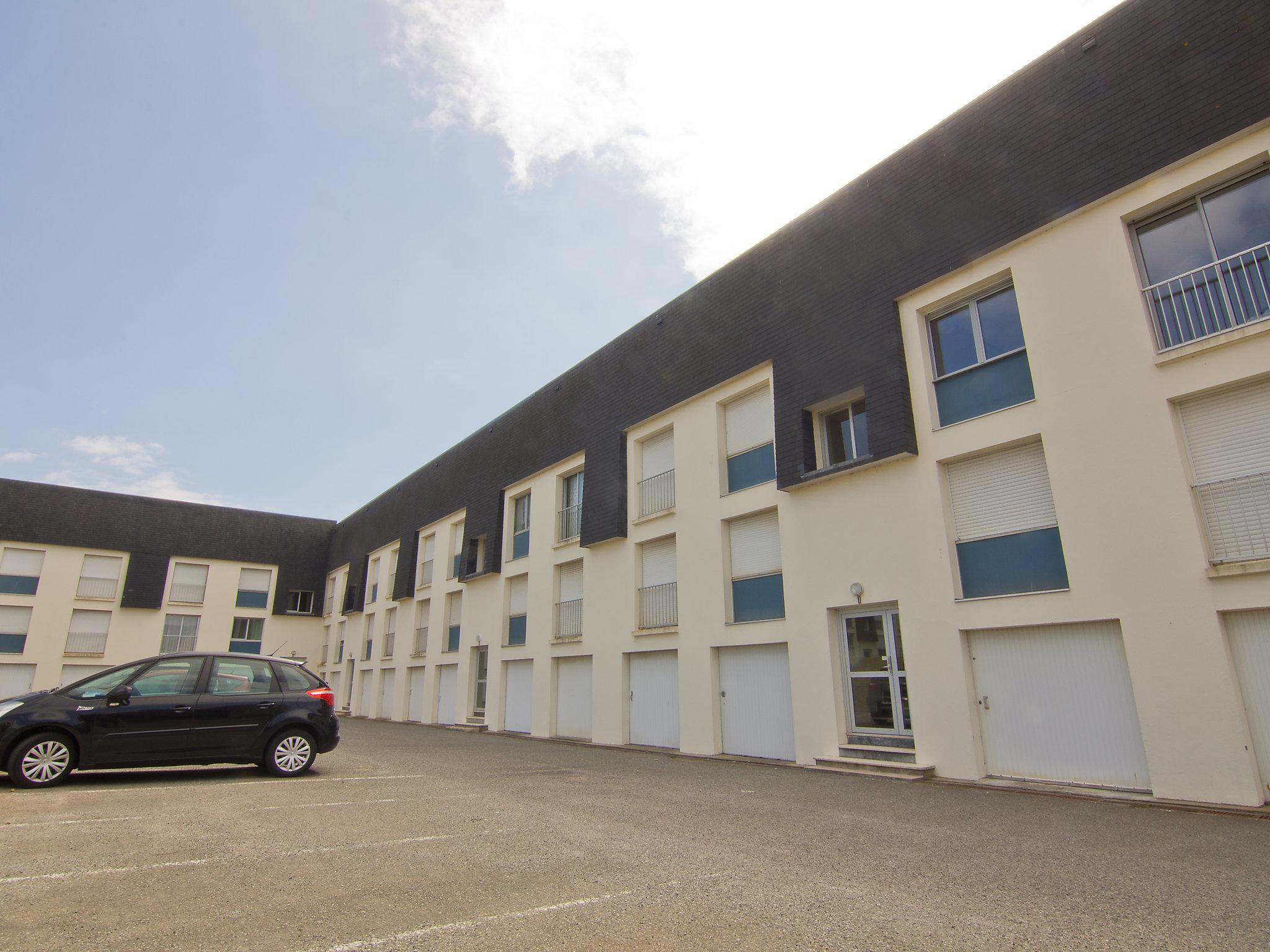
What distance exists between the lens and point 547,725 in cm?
1873

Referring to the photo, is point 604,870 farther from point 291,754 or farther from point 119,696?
point 119,696

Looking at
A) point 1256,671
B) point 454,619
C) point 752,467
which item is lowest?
point 1256,671

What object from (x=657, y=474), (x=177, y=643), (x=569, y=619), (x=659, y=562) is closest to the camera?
(x=659, y=562)

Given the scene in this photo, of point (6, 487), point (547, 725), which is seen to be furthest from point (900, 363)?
point (6, 487)

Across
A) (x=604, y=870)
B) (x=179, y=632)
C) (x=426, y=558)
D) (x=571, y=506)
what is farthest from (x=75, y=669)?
(x=604, y=870)

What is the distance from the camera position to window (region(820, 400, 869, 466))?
12414mm

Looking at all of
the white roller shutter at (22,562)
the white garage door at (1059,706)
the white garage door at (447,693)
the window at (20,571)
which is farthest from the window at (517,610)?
the white roller shutter at (22,562)

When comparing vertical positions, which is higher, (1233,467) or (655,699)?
(1233,467)

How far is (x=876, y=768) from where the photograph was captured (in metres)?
10.5

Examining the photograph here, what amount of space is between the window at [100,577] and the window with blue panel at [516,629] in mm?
23172

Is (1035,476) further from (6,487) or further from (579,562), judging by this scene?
(6,487)

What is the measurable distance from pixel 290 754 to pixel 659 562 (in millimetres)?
8848

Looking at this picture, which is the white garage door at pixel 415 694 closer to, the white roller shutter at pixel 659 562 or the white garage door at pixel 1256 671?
the white roller shutter at pixel 659 562

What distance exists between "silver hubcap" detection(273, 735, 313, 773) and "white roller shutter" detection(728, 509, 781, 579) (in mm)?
8016
